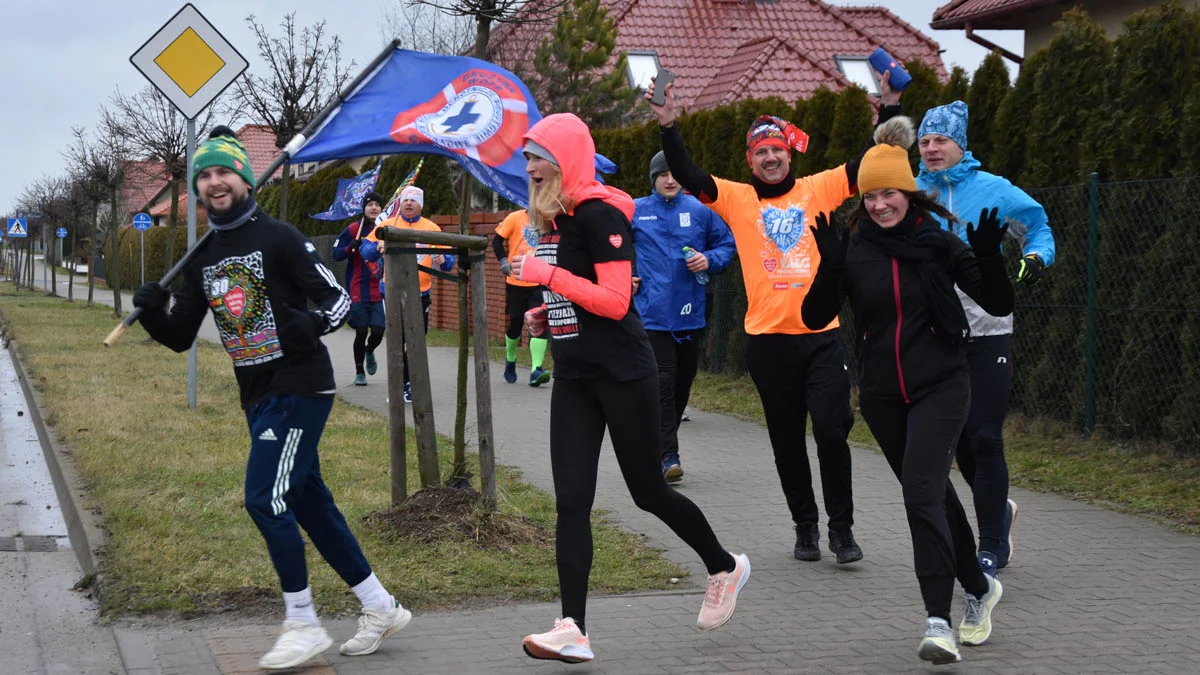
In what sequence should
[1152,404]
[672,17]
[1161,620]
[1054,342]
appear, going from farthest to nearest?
[672,17]
[1054,342]
[1152,404]
[1161,620]

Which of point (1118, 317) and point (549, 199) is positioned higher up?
point (549, 199)

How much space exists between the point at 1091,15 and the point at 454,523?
14122 mm

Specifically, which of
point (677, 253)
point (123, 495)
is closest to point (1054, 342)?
point (677, 253)

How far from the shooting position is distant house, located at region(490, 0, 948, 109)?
101 ft

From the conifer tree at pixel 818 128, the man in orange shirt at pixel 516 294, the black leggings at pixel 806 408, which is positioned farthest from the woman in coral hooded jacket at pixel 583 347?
the conifer tree at pixel 818 128

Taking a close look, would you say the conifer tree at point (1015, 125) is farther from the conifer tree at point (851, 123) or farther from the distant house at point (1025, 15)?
the distant house at point (1025, 15)

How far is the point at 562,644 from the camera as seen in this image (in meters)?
4.78

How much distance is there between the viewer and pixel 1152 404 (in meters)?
9.47

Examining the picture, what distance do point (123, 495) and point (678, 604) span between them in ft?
12.6

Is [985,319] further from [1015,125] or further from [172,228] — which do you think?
[172,228]

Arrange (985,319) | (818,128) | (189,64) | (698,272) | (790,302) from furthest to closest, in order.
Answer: (818,128) < (189,64) < (698,272) < (790,302) < (985,319)

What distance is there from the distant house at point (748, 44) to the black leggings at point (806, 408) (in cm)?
2321

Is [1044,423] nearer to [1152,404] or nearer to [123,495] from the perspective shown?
[1152,404]

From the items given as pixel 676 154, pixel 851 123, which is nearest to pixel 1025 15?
pixel 851 123
